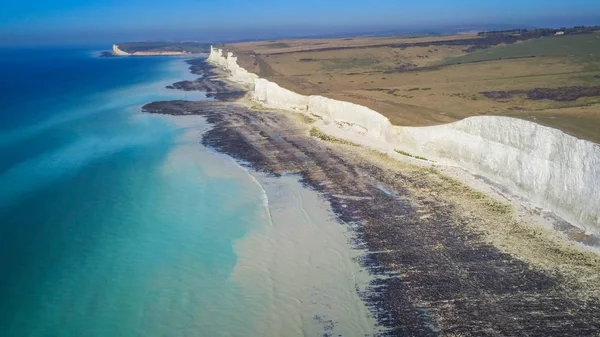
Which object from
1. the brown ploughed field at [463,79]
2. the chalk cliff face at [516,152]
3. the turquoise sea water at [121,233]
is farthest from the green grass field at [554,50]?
the turquoise sea water at [121,233]

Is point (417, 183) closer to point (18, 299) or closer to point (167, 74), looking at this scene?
point (18, 299)

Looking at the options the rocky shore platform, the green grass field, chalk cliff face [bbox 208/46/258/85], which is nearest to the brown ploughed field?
the green grass field

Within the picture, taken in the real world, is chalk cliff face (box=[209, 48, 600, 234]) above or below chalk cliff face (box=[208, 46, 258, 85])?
below

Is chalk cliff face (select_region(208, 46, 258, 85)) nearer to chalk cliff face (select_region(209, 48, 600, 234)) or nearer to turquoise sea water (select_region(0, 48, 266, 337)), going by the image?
turquoise sea water (select_region(0, 48, 266, 337))

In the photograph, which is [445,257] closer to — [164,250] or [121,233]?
[164,250]

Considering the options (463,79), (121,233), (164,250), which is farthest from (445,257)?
(463,79)
